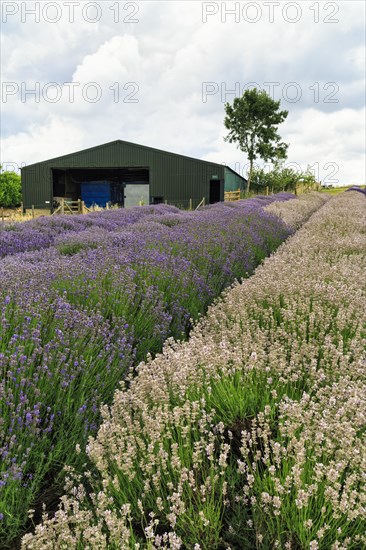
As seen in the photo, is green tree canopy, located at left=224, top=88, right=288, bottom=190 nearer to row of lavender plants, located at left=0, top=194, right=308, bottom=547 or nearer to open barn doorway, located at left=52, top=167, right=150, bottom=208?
open barn doorway, located at left=52, top=167, right=150, bottom=208

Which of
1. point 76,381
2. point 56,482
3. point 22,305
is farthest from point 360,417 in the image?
point 22,305

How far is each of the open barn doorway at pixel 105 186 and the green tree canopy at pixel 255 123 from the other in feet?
41.3

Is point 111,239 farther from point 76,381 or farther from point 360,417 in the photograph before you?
point 360,417

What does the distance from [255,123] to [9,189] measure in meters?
29.0

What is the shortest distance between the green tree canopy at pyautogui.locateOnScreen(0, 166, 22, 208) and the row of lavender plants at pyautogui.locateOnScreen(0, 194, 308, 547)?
4823cm

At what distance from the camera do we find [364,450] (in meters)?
1.74

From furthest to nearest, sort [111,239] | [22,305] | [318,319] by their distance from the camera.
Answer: [111,239] < [318,319] < [22,305]

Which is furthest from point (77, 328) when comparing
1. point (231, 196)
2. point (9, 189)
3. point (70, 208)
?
point (9, 189)

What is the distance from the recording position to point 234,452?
2258 millimetres

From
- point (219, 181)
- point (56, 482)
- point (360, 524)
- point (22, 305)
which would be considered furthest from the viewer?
point (219, 181)

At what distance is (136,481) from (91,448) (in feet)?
0.78

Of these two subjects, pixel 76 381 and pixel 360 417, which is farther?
pixel 76 381

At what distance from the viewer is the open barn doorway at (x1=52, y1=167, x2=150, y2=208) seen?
116 feet

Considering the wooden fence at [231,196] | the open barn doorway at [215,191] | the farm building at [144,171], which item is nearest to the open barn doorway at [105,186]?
the farm building at [144,171]
